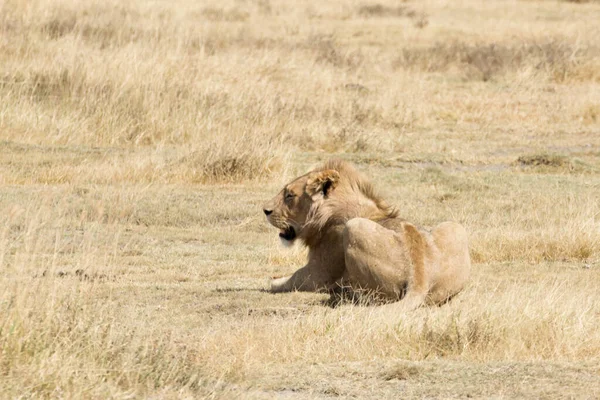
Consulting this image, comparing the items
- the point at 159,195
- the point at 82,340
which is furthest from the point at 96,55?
the point at 82,340

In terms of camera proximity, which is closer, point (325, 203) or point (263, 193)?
point (325, 203)

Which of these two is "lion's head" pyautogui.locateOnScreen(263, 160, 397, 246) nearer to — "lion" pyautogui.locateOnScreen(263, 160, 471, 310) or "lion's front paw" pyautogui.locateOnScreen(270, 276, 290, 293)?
"lion" pyautogui.locateOnScreen(263, 160, 471, 310)

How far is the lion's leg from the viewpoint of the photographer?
304 inches

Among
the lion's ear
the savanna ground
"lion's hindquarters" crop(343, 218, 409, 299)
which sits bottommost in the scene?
the savanna ground

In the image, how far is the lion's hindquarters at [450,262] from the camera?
7.40 metres

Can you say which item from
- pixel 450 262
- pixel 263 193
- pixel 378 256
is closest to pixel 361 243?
pixel 378 256

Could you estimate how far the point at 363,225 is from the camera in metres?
7.27

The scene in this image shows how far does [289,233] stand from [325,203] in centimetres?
41

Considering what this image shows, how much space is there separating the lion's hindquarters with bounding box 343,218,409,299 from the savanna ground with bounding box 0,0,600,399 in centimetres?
42

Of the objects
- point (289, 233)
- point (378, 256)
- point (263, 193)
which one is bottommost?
point (263, 193)

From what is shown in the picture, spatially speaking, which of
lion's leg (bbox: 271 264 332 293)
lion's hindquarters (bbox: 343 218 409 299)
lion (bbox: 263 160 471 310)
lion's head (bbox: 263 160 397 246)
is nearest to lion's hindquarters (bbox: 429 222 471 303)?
lion (bbox: 263 160 471 310)

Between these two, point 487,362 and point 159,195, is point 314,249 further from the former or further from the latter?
point 159,195

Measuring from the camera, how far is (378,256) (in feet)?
23.7

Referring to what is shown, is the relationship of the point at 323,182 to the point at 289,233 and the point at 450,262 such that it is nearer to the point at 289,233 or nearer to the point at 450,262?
the point at 289,233
